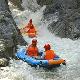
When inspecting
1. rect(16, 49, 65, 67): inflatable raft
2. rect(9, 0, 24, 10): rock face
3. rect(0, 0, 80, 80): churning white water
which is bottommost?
rect(0, 0, 80, 80): churning white water

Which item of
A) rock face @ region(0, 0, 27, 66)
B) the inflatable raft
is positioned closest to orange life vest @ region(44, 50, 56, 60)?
the inflatable raft

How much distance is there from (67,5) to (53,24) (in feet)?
6.32

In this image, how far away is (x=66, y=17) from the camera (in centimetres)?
2106

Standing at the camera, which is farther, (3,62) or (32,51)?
(32,51)

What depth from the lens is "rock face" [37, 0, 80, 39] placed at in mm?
20031

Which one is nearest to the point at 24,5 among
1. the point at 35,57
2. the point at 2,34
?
the point at 2,34

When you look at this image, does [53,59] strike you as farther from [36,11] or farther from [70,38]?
[36,11]

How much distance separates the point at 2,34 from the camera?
1603cm

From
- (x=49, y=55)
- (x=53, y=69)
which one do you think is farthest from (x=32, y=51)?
(x=53, y=69)

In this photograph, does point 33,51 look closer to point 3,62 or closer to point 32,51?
point 32,51

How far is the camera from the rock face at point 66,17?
20031 millimetres

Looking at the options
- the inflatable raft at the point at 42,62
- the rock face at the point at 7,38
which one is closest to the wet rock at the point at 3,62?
the rock face at the point at 7,38

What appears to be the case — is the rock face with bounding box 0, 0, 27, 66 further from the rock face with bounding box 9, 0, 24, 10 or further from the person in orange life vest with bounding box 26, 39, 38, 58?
the rock face with bounding box 9, 0, 24, 10

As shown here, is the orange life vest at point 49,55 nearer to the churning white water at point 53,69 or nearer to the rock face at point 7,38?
the churning white water at point 53,69
